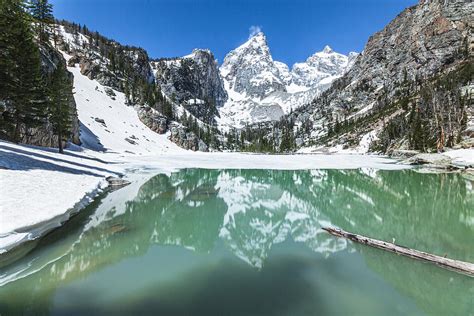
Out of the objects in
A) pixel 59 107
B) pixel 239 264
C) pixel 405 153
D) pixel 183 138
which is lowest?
pixel 239 264

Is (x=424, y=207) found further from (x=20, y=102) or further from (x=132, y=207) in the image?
(x=20, y=102)

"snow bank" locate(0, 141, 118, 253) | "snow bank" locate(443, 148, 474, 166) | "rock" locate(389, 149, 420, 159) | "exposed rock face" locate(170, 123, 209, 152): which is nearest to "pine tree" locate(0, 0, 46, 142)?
"snow bank" locate(0, 141, 118, 253)

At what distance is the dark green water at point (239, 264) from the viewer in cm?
758

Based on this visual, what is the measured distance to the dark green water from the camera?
24.9 ft

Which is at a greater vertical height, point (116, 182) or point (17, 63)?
point (17, 63)

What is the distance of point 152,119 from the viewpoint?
401 feet

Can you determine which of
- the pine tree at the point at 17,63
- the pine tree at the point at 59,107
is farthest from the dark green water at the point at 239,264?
the pine tree at the point at 59,107

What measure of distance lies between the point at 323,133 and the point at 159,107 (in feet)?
377

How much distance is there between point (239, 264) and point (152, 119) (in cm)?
12022

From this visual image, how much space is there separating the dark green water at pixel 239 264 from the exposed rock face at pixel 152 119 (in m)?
106

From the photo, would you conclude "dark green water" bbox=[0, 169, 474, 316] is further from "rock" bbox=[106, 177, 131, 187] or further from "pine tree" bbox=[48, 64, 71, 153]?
"pine tree" bbox=[48, 64, 71, 153]

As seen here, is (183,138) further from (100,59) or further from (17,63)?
(17,63)

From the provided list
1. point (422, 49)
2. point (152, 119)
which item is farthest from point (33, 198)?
point (422, 49)

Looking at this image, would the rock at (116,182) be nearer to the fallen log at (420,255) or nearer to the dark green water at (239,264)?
the dark green water at (239,264)
